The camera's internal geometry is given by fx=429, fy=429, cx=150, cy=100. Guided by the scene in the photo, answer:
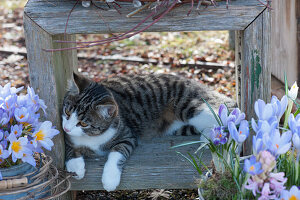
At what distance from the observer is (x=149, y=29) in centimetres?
254

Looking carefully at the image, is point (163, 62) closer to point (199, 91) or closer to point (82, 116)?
point (199, 91)

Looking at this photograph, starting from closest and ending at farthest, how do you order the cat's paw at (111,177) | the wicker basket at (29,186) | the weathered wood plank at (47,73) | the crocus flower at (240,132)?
the crocus flower at (240,132) → the wicker basket at (29,186) → the weathered wood plank at (47,73) → the cat's paw at (111,177)

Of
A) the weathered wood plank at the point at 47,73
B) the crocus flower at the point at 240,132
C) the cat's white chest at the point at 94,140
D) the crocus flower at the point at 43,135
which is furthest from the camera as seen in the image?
the cat's white chest at the point at 94,140

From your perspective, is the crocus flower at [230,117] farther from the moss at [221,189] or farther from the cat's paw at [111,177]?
the cat's paw at [111,177]

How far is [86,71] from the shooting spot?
5.21 metres

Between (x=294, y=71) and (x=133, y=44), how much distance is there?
258cm

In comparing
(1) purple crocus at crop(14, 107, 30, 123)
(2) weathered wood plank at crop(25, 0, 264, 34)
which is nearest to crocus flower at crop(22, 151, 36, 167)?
(1) purple crocus at crop(14, 107, 30, 123)

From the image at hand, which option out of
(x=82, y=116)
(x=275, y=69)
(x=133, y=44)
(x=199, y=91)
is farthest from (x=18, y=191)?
(x=133, y=44)

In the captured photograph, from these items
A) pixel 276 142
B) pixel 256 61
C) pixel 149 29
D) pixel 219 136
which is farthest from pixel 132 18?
pixel 276 142

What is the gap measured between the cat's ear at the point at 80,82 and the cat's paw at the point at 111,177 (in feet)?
1.93

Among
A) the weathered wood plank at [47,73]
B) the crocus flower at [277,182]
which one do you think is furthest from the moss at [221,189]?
the weathered wood plank at [47,73]

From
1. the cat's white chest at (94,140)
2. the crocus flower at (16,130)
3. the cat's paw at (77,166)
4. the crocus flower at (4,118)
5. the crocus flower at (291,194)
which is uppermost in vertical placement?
the crocus flower at (4,118)

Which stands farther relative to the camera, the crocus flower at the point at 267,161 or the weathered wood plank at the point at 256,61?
the weathered wood plank at the point at 256,61

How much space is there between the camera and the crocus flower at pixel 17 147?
2131 millimetres
